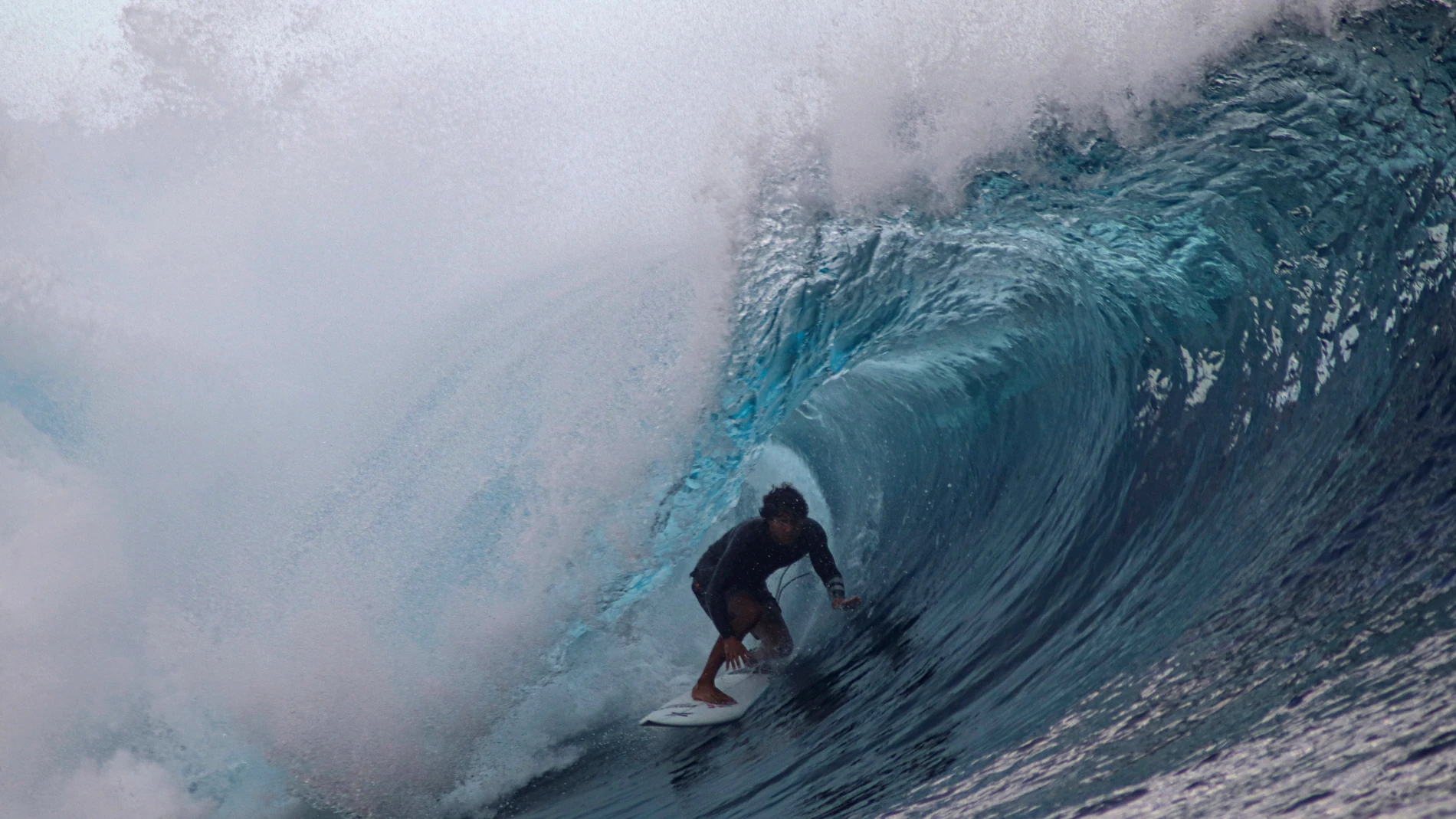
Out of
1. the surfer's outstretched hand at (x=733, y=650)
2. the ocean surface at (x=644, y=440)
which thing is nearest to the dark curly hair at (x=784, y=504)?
the surfer's outstretched hand at (x=733, y=650)

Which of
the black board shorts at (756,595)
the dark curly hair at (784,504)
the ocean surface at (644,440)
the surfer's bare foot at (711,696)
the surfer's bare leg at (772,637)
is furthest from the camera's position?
the surfer's bare leg at (772,637)

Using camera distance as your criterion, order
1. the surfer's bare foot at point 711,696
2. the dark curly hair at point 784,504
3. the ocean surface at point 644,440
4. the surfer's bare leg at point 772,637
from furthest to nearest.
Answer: the surfer's bare leg at point 772,637 < the surfer's bare foot at point 711,696 < the dark curly hair at point 784,504 < the ocean surface at point 644,440

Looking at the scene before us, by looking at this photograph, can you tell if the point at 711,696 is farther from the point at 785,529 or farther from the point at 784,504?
the point at 784,504

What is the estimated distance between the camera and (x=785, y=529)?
437 cm

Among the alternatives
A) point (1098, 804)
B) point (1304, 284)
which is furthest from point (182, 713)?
point (1304, 284)

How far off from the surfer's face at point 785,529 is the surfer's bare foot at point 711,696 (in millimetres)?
712

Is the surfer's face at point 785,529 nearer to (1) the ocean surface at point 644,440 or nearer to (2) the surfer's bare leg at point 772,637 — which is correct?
(2) the surfer's bare leg at point 772,637

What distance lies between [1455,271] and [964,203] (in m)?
2.05

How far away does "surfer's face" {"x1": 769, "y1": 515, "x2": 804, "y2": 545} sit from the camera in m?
4.33

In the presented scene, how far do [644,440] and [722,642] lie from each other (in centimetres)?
106

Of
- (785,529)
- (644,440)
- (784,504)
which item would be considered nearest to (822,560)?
(785,529)

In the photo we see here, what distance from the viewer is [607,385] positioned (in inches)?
192

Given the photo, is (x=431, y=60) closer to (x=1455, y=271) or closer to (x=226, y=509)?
(x=226, y=509)

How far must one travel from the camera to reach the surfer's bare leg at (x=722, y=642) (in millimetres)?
4426
